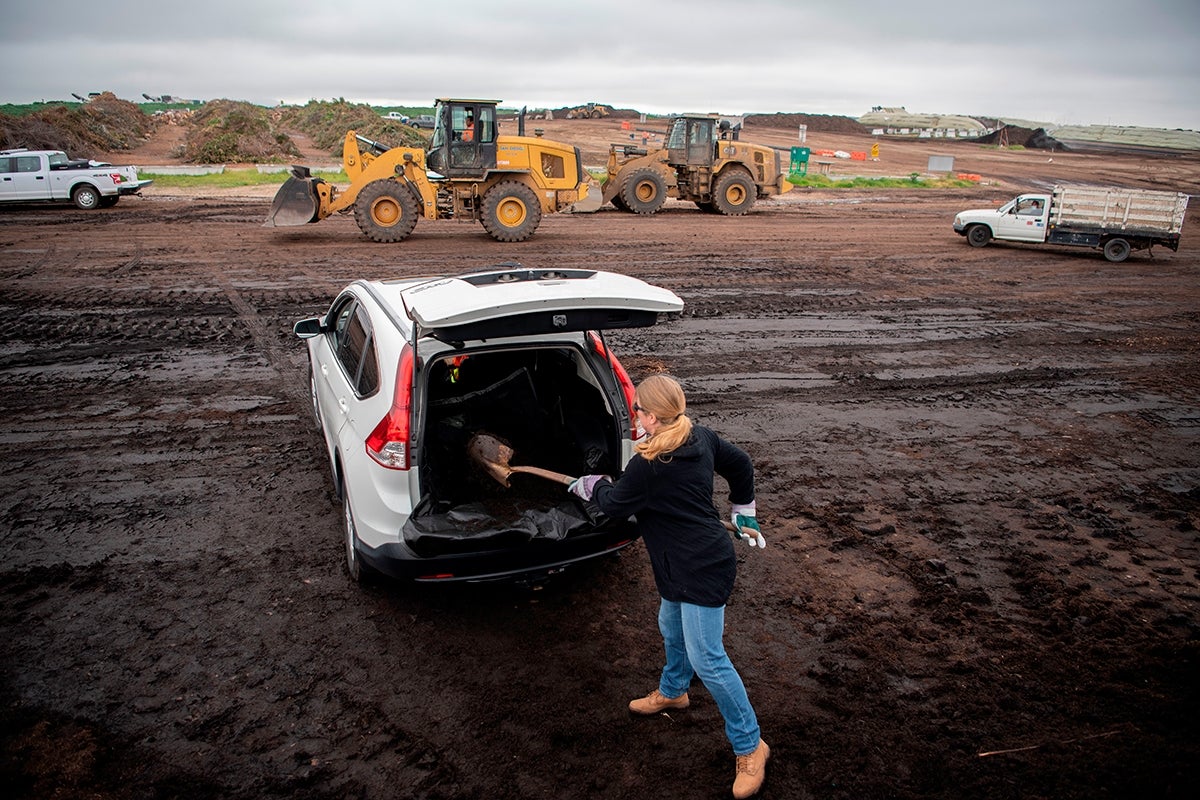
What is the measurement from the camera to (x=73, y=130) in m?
36.3

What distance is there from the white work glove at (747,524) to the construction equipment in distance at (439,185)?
15.0 meters

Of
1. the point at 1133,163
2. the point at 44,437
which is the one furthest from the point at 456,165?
the point at 1133,163

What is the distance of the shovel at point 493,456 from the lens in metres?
5.00

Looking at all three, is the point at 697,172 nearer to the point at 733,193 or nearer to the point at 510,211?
the point at 733,193

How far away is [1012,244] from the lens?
67.2 ft

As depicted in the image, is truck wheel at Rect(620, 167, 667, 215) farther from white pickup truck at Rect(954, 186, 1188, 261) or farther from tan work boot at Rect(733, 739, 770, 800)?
tan work boot at Rect(733, 739, 770, 800)

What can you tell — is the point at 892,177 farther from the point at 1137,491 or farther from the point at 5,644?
the point at 5,644

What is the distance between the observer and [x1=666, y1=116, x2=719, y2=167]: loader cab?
23.4 meters

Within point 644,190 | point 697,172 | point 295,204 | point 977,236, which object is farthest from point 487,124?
point 977,236

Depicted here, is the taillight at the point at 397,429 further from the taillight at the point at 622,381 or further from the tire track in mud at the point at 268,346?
the tire track in mud at the point at 268,346

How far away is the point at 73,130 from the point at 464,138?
28.8m

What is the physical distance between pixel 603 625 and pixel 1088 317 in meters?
11.5

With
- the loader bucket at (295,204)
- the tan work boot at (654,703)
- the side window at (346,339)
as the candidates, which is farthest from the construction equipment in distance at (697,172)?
the tan work boot at (654,703)

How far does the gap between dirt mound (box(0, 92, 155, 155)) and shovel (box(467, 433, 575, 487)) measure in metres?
34.0
